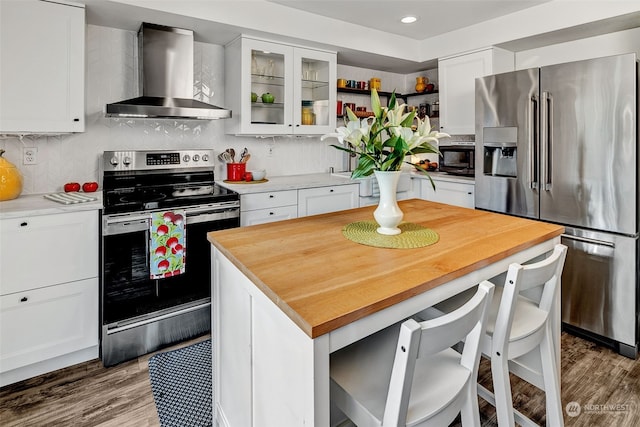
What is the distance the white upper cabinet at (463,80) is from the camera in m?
3.52

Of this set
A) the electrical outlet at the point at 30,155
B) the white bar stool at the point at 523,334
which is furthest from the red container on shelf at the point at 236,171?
the white bar stool at the point at 523,334

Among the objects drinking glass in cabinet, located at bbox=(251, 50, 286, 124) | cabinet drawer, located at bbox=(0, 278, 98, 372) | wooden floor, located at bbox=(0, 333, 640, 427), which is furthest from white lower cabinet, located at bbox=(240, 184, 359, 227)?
wooden floor, located at bbox=(0, 333, 640, 427)

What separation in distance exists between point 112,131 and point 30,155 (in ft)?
1.84

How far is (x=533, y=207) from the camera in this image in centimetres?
279

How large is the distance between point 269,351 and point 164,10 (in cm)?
245

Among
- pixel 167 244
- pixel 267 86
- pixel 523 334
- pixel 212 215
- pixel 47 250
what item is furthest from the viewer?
pixel 267 86

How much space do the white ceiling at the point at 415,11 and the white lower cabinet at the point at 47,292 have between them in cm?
226

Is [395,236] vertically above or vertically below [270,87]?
below

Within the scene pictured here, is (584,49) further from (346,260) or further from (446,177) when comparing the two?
(346,260)

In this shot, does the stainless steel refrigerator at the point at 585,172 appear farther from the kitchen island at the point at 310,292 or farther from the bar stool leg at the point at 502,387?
the bar stool leg at the point at 502,387

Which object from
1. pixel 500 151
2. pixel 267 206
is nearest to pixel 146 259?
pixel 267 206

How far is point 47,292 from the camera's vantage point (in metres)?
2.14

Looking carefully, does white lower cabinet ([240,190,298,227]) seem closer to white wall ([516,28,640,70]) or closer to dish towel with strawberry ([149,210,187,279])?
dish towel with strawberry ([149,210,187,279])

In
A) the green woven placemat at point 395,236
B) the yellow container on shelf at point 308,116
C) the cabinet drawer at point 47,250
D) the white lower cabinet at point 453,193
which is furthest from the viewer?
the yellow container on shelf at point 308,116
